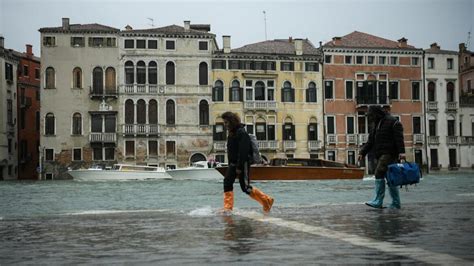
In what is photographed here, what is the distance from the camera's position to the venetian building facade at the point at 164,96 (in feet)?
172

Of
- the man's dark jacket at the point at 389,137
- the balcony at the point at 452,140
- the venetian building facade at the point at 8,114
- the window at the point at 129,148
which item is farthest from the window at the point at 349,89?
the man's dark jacket at the point at 389,137

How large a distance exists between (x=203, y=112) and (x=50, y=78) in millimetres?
12334

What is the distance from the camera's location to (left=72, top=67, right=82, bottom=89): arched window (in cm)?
5225

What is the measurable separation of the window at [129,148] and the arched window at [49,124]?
5917 millimetres

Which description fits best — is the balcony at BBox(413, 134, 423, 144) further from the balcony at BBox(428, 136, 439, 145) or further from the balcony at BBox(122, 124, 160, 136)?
the balcony at BBox(122, 124, 160, 136)

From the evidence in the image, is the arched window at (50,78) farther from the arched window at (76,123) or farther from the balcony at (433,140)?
the balcony at (433,140)

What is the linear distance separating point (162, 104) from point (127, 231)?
4567cm

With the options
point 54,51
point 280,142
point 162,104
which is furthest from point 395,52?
point 54,51

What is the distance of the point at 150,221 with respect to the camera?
8570 mm

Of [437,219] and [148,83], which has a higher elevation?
[148,83]

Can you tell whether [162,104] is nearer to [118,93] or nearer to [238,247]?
[118,93]

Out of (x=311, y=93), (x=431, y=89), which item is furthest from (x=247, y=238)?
(x=431, y=89)

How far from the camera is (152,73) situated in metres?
52.7

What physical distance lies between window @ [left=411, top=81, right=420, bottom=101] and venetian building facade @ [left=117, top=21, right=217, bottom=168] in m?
17.9
